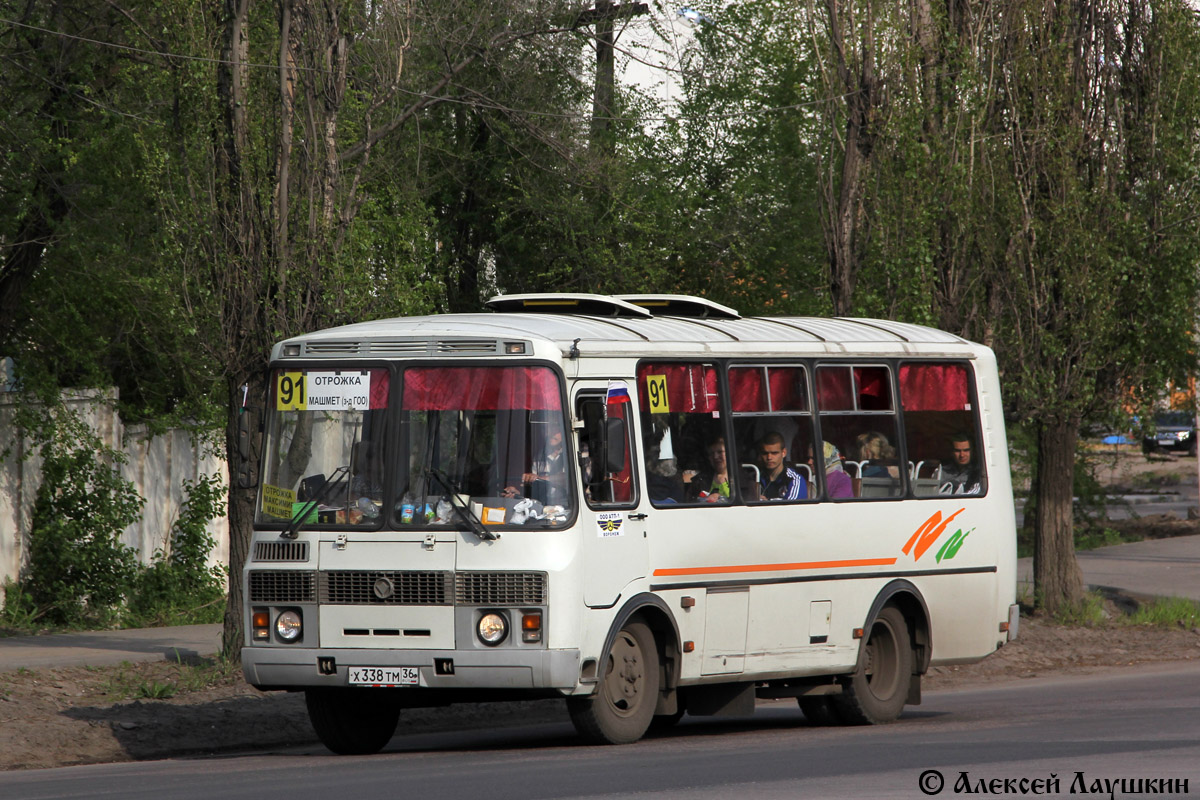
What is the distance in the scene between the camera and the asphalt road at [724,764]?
8609 millimetres

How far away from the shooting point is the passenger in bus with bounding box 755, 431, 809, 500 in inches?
470

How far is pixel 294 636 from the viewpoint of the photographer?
412 inches

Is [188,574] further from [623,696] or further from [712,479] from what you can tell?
[623,696]

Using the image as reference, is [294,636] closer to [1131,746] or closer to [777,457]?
[777,457]

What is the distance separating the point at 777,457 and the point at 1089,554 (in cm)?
1500

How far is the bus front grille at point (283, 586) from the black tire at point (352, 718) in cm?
68

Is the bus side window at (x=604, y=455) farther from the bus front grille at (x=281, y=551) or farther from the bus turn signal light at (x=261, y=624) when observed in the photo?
the bus turn signal light at (x=261, y=624)

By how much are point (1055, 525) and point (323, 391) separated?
1155 centimetres

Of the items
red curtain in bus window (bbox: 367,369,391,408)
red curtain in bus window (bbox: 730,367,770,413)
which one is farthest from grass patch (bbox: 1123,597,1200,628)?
red curtain in bus window (bbox: 367,369,391,408)

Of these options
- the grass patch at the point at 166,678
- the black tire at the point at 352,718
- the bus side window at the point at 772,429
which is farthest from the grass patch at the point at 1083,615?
the black tire at the point at 352,718

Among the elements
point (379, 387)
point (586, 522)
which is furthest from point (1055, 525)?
point (379, 387)

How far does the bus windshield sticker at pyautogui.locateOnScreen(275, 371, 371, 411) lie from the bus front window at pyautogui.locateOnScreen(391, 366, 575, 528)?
0.36 metres

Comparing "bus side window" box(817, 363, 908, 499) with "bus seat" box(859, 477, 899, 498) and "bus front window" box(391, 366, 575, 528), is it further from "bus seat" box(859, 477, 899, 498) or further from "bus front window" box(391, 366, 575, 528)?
"bus front window" box(391, 366, 575, 528)

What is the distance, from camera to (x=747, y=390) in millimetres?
12016
